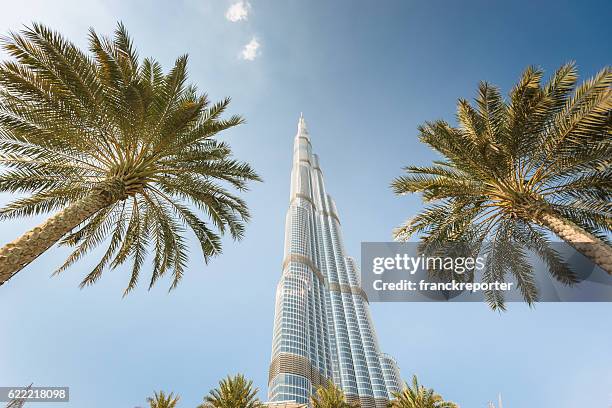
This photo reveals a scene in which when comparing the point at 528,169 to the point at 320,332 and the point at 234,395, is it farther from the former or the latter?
the point at 320,332

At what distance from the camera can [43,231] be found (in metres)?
7.12

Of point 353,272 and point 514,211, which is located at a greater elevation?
point 353,272

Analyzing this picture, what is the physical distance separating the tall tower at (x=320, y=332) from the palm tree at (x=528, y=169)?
76001 mm

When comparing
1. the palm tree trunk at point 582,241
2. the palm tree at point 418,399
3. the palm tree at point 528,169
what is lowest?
the palm tree at point 418,399

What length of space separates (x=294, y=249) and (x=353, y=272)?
4245 cm

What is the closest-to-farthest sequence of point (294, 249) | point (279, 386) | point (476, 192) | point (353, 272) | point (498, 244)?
point (476, 192), point (498, 244), point (279, 386), point (294, 249), point (353, 272)

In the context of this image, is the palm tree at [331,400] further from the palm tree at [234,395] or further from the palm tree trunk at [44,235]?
the palm tree trunk at [44,235]

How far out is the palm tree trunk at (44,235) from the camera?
21.1 feet

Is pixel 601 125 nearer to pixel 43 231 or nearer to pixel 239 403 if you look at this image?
pixel 43 231

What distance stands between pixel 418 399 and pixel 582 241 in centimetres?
1324

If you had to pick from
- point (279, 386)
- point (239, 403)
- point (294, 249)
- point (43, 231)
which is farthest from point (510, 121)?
point (294, 249)

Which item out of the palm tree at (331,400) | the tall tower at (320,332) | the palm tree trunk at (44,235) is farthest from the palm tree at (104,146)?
the tall tower at (320,332)

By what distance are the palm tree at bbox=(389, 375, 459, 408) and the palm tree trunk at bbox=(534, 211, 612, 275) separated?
12620 mm

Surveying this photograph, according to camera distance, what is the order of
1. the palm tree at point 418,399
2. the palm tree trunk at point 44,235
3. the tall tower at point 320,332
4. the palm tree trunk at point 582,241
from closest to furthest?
1. the palm tree trunk at point 44,235
2. the palm tree trunk at point 582,241
3. the palm tree at point 418,399
4. the tall tower at point 320,332
